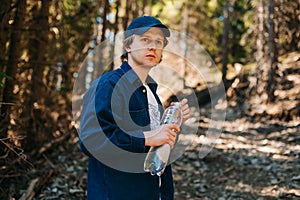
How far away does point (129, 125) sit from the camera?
2324 millimetres

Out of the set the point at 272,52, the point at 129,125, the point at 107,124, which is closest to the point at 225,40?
the point at 272,52

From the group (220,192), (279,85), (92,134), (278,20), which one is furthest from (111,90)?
(279,85)

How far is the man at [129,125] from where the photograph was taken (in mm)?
2186

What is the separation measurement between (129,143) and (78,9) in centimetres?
965

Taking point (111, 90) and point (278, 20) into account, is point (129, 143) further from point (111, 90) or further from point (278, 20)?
point (278, 20)

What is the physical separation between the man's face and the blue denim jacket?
3.9 inches

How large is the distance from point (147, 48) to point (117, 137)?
27.6 inches

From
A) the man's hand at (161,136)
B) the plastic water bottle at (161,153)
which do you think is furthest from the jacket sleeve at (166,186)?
the man's hand at (161,136)

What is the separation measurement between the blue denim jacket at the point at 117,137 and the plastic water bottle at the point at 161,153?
0.17 feet

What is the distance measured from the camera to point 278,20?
1293 centimetres

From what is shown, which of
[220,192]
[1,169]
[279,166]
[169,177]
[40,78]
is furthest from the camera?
[279,166]

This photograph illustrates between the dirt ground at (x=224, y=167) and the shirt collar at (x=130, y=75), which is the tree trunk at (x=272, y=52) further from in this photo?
the shirt collar at (x=130, y=75)

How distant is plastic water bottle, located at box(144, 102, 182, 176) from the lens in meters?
2.26

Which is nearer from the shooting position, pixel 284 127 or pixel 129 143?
pixel 129 143
